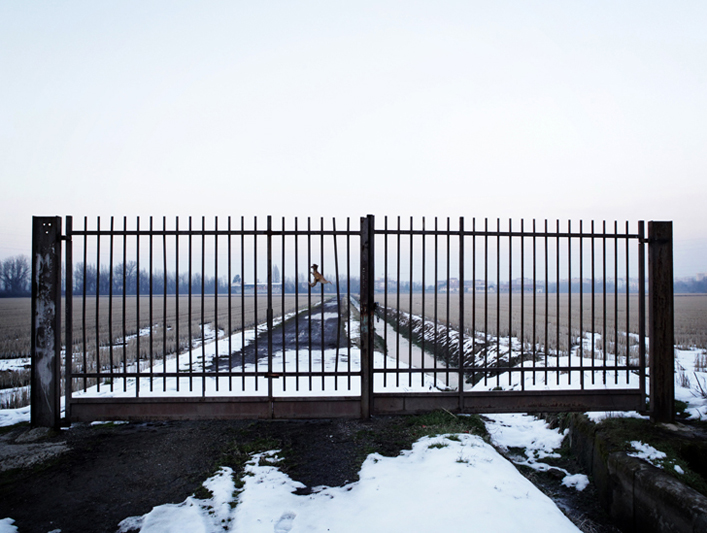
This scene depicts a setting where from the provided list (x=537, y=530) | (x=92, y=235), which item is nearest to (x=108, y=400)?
(x=92, y=235)

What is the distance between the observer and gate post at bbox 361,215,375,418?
5414mm

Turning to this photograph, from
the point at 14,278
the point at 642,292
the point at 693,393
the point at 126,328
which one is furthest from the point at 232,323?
the point at 14,278

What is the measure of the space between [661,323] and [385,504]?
463cm

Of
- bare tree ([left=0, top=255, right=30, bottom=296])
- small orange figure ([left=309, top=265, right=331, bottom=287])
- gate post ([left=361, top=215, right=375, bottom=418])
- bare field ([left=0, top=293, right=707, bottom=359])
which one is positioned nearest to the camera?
gate post ([left=361, top=215, right=375, bottom=418])

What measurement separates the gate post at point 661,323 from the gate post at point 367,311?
3863 millimetres

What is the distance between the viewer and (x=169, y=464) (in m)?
4.48

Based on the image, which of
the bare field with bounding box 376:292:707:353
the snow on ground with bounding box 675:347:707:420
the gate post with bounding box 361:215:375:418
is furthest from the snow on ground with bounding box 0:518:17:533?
the snow on ground with bounding box 675:347:707:420

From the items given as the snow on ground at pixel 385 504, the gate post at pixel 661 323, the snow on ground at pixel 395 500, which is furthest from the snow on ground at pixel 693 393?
the snow on ground at pixel 385 504

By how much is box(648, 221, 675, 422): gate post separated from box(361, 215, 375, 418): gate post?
3863mm

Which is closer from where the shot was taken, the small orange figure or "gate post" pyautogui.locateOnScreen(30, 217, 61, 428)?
"gate post" pyautogui.locateOnScreen(30, 217, 61, 428)

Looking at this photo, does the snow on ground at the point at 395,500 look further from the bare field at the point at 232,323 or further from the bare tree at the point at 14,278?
the bare tree at the point at 14,278

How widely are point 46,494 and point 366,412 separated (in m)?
3.57

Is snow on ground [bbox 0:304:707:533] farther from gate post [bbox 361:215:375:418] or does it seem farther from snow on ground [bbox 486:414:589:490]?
gate post [bbox 361:215:375:418]

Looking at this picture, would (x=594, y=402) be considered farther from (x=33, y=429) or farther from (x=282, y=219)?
(x=33, y=429)
